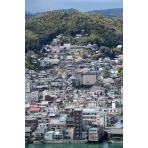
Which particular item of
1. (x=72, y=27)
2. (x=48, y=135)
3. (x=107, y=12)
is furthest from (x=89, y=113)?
(x=107, y=12)

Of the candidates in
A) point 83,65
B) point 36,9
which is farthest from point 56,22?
point 83,65

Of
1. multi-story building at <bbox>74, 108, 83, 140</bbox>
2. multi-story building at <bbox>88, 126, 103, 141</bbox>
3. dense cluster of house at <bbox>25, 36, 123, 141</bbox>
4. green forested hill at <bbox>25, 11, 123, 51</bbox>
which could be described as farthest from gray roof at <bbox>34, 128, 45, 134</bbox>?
green forested hill at <bbox>25, 11, 123, 51</bbox>

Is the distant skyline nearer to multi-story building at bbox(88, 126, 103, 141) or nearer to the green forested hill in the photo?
the green forested hill

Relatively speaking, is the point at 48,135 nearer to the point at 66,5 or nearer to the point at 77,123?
the point at 77,123
